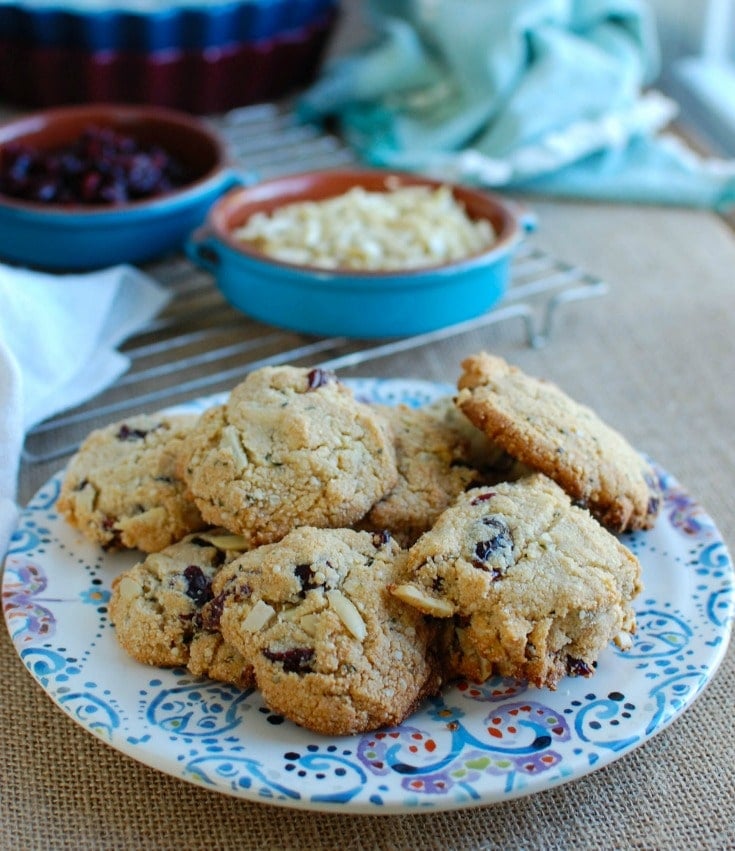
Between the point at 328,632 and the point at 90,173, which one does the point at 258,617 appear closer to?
the point at 328,632

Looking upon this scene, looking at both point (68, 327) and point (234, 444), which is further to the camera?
point (68, 327)

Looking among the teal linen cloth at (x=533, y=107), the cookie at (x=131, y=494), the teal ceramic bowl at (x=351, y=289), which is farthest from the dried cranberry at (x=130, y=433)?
the teal linen cloth at (x=533, y=107)

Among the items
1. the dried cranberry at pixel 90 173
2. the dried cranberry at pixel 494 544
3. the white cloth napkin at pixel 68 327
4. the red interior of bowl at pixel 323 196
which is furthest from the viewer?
the dried cranberry at pixel 90 173

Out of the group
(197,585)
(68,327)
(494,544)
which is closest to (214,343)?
(68,327)

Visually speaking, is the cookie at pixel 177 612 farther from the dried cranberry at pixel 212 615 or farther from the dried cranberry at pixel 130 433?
the dried cranberry at pixel 130 433

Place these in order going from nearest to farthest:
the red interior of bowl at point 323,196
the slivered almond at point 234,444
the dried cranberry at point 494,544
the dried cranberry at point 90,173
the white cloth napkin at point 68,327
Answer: the dried cranberry at point 494,544 → the slivered almond at point 234,444 → the white cloth napkin at point 68,327 → the red interior of bowl at point 323,196 → the dried cranberry at point 90,173

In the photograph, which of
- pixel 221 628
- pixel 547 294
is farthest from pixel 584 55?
pixel 221 628
